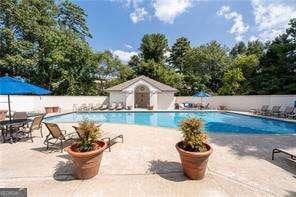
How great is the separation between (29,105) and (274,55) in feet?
95.3

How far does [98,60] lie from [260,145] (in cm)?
3134

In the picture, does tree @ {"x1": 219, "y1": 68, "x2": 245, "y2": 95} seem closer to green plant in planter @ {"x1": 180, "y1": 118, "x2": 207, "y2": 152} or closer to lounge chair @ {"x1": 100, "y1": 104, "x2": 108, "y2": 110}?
lounge chair @ {"x1": 100, "y1": 104, "x2": 108, "y2": 110}

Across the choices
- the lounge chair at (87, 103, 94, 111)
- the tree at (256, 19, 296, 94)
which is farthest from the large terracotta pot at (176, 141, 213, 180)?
the tree at (256, 19, 296, 94)

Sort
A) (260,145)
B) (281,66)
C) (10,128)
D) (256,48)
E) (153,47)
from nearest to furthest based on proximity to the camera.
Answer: (260,145) → (10,128) → (281,66) → (153,47) → (256,48)

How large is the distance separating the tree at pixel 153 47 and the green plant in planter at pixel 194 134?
38.2 meters

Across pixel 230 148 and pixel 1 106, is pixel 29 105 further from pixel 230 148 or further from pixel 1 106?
pixel 230 148

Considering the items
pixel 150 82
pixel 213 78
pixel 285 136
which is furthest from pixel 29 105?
pixel 213 78

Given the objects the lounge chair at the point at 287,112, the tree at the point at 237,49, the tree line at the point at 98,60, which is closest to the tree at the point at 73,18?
the tree line at the point at 98,60

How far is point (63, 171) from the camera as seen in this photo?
20.1 ft

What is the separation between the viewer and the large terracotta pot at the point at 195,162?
17.8 feet

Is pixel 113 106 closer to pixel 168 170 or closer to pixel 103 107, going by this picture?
pixel 103 107

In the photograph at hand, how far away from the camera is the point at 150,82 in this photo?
96.9ft

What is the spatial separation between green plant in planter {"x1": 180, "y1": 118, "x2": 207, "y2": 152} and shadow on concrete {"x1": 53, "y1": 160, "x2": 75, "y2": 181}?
116 inches

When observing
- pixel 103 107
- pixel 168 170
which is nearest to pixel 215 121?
pixel 103 107
